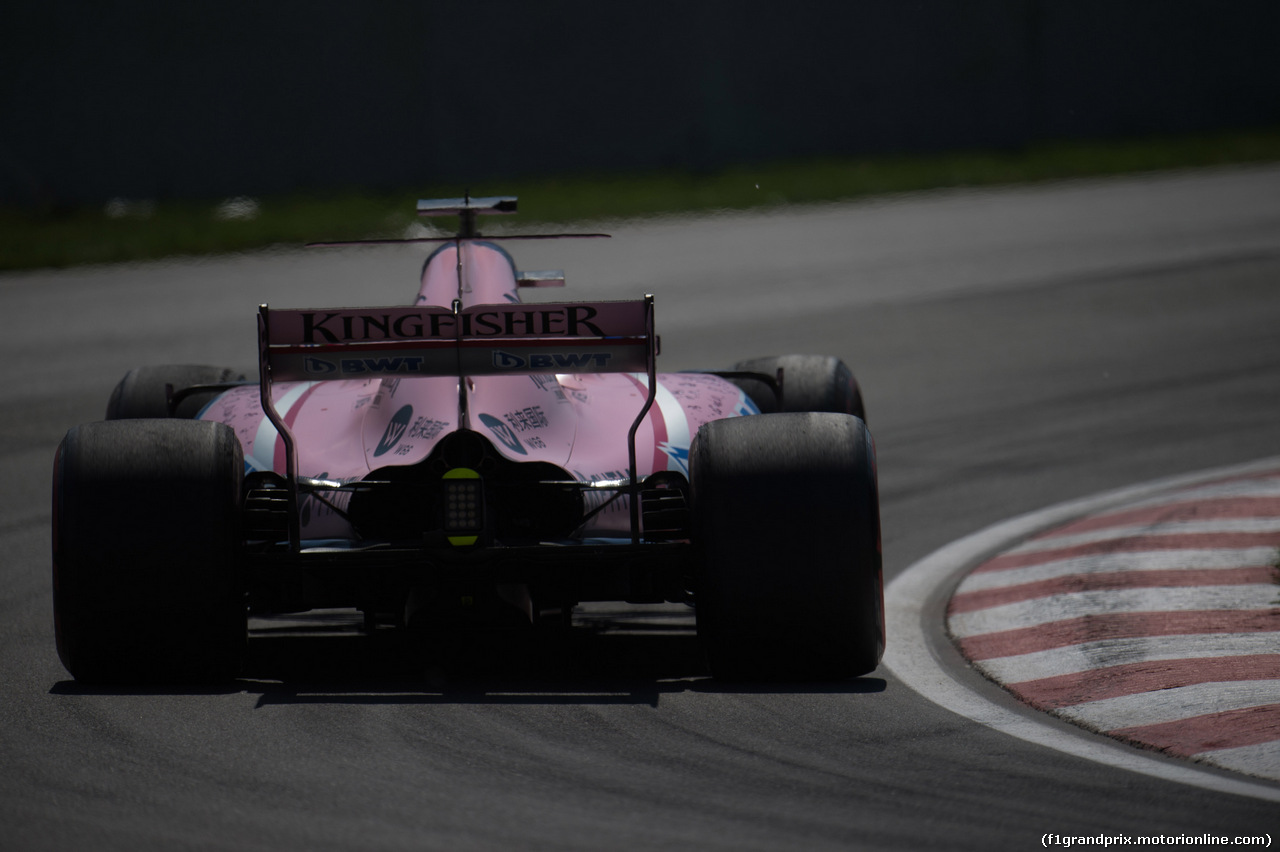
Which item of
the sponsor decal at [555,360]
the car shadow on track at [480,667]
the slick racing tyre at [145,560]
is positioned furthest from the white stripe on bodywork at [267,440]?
the sponsor decal at [555,360]

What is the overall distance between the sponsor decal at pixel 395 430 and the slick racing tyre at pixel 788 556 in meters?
1.09

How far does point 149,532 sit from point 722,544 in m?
1.78

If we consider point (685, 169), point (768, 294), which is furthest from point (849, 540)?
point (685, 169)

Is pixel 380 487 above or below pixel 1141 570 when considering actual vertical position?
above

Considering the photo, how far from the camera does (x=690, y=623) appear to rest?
6.71 meters

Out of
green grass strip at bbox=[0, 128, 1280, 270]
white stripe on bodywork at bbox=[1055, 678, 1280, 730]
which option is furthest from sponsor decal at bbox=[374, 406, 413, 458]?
green grass strip at bbox=[0, 128, 1280, 270]

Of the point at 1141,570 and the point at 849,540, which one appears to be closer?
the point at 849,540

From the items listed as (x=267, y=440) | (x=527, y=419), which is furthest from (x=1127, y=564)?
(x=267, y=440)

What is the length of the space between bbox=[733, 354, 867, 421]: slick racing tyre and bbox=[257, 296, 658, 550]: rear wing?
1807 millimetres

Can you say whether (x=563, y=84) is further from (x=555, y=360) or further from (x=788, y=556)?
(x=788, y=556)

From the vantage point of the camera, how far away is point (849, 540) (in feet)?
17.5

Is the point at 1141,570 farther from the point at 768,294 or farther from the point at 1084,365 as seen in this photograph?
the point at 768,294

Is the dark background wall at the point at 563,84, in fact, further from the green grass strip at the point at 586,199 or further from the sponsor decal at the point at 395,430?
the sponsor decal at the point at 395,430

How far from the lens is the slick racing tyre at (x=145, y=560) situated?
208 inches
